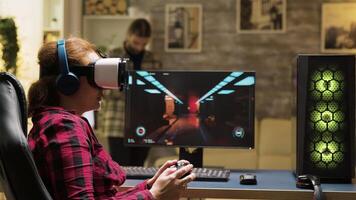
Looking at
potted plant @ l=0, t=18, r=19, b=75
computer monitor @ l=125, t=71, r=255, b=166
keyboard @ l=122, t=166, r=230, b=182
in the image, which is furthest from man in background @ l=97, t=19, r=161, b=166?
keyboard @ l=122, t=166, r=230, b=182

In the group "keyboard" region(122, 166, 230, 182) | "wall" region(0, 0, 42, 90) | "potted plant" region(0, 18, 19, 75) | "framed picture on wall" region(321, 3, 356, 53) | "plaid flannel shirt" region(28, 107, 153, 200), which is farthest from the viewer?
"framed picture on wall" region(321, 3, 356, 53)

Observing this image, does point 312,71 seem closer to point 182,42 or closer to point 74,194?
point 74,194

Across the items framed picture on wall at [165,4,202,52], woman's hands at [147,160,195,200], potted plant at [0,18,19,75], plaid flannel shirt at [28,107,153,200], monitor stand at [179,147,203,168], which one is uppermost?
framed picture on wall at [165,4,202,52]

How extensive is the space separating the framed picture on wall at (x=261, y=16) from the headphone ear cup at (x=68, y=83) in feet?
11.0

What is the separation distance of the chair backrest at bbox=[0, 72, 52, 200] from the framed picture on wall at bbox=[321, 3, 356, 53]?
12.2ft

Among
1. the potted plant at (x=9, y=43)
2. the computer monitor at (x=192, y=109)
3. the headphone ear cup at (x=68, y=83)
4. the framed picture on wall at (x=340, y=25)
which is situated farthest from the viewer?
the framed picture on wall at (x=340, y=25)

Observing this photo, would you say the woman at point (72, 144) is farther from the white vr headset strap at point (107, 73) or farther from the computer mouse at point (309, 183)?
the computer mouse at point (309, 183)

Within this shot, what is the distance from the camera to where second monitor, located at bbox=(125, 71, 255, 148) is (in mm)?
2217

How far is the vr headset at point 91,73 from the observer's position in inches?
56.0

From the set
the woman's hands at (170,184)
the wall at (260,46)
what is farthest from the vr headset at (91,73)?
the wall at (260,46)

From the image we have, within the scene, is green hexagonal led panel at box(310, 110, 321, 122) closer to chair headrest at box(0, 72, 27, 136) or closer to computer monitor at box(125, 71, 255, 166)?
computer monitor at box(125, 71, 255, 166)

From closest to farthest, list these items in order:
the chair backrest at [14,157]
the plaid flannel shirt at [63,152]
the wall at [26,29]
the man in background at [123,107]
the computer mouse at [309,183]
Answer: the chair backrest at [14,157], the plaid flannel shirt at [63,152], the computer mouse at [309,183], the wall at [26,29], the man in background at [123,107]

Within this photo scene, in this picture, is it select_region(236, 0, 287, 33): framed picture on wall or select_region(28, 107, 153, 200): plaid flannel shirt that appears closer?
select_region(28, 107, 153, 200): plaid flannel shirt

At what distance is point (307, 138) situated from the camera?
2.02 metres
